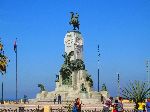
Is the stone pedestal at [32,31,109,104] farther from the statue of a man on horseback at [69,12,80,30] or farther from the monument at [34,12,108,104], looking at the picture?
the statue of a man on horseback at [69,12,80,30]

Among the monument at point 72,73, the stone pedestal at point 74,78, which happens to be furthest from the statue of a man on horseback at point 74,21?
the stone pedestal at point 74,78

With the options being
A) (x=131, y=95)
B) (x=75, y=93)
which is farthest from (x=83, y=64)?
(x=131, y=95)

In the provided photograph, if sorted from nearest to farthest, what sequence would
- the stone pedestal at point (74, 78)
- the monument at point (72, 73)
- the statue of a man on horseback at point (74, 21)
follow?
the stone pedestal at point (74, 78), the monument at point (72, 73), the statue of a man on horseback at point (74, 21)

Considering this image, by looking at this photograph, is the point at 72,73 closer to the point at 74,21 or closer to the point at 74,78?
the point at 74,78

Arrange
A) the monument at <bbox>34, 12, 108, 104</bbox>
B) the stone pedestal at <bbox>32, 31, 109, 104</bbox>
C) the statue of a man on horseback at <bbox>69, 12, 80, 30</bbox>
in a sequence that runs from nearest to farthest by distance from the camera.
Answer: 1. the stone pedestal at <bbox>32, 31, 109, 104</bbox>
2. the monument at <bbox>34, 12, 108, 104</bbox>
3. the statue of a man on horseback at <bbox>69, 12, 80, 30</bbox>

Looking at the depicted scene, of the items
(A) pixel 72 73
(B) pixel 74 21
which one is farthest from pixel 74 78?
(B) pixel 74 21

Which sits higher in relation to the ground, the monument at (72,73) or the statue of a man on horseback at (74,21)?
the statue of a man on horseback at (74,21)

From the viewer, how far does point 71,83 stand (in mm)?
53500

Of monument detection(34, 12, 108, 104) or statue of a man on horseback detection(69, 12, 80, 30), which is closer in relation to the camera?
monument detection(34, 12, 108, 104)

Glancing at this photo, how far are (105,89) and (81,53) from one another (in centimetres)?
571

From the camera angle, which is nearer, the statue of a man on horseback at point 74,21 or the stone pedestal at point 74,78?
the stone pedestal at point 74,78

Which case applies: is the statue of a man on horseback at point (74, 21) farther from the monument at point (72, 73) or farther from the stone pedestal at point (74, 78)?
the stone pedestal at point (74, 78)

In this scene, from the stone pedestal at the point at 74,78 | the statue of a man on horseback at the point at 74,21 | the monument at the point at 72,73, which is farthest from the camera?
the statue of a man on horseback at the point at 74,21

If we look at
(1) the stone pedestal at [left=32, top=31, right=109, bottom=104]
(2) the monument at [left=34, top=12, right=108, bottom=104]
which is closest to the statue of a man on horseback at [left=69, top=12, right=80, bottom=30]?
(2) the monument at [left=34, top=12, right=108, bottom=104]
